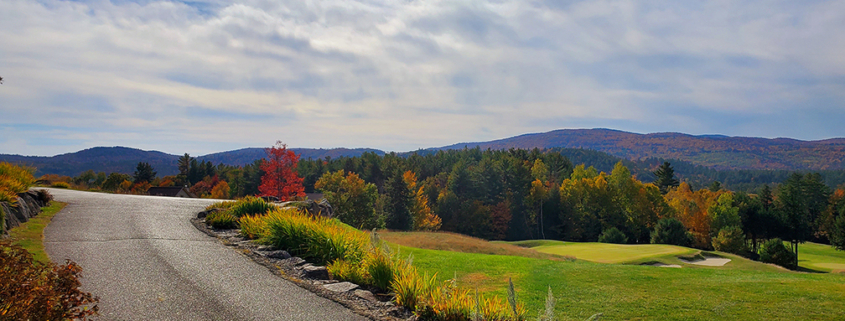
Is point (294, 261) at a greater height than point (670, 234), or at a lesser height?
greater

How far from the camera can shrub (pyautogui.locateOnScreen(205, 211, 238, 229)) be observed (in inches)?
472

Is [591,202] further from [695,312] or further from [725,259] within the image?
[695,312]

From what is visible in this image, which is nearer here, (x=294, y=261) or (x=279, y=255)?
(x=294, y=261)

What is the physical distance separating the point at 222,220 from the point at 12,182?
235 inches

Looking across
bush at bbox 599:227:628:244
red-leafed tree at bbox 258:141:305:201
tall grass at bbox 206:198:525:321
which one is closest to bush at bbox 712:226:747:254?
bush at bbox 599:227:628:244

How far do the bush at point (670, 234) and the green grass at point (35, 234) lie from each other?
170 feet

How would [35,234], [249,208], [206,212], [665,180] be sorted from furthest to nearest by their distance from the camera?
1. [665,180]
2. [206,212]
3. [249,208]
4. [35,234]

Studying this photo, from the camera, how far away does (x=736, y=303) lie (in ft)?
23.7

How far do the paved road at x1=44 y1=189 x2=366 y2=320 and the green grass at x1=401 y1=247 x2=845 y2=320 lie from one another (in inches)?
144

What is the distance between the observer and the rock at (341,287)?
6.71 metres

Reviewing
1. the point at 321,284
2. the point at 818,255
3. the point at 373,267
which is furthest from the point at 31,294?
the point at 818,255

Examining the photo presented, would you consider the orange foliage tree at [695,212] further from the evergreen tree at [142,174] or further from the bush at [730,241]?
the evergreen tree at [142,174]

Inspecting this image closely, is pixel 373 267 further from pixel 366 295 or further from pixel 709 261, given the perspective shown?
pixel 709 261

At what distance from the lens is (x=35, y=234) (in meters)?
9.33
